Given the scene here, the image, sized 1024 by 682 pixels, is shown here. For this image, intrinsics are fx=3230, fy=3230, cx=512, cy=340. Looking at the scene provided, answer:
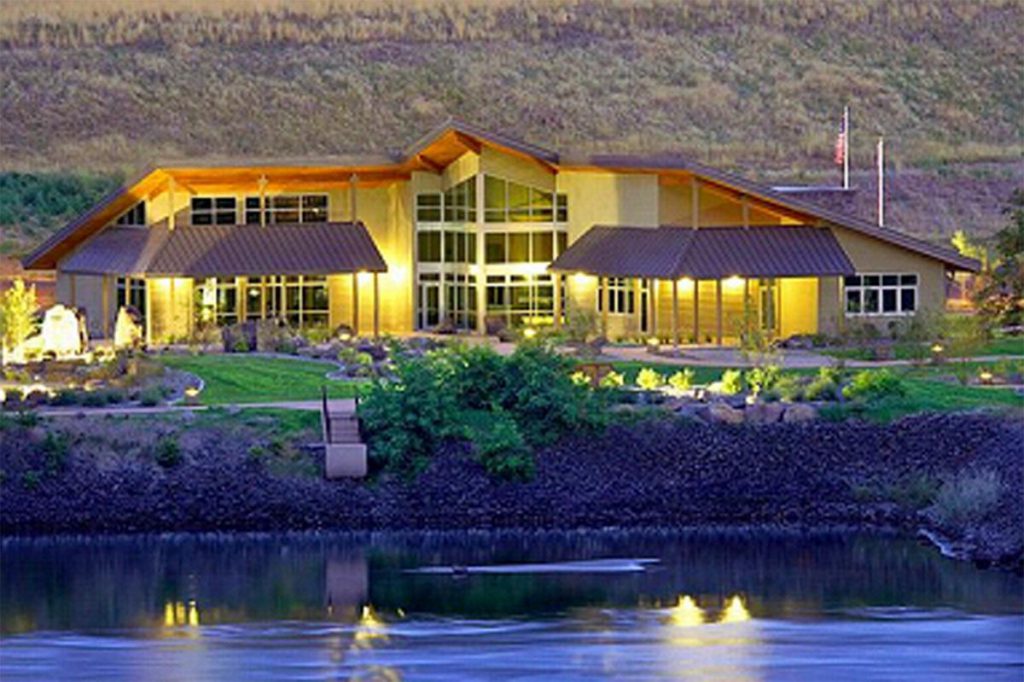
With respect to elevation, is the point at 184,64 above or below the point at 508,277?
above

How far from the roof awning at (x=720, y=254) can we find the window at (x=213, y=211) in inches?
356

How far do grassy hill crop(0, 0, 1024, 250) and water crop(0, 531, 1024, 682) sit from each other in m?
58.6

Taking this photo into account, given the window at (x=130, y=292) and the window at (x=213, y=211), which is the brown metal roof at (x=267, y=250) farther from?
the window at (x=130, y=292)

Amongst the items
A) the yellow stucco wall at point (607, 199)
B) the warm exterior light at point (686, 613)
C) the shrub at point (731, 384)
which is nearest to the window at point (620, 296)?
the yellow stucco wall at point (607, 199)

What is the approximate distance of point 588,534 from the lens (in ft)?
179

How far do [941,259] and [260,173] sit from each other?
16.3 metres

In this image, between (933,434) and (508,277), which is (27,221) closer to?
(508,277)

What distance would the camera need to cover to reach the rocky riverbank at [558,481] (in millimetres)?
54562

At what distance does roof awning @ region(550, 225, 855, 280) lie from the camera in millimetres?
72938

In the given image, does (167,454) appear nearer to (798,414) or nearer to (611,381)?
(611,381)

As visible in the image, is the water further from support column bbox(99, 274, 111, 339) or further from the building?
support column bbox(99, 274, 111, 339)

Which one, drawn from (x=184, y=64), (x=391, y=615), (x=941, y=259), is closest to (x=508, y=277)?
(x=941, y=259)

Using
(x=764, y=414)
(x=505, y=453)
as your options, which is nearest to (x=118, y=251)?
(x=505, y=453)

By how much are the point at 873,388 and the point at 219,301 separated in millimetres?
23037
